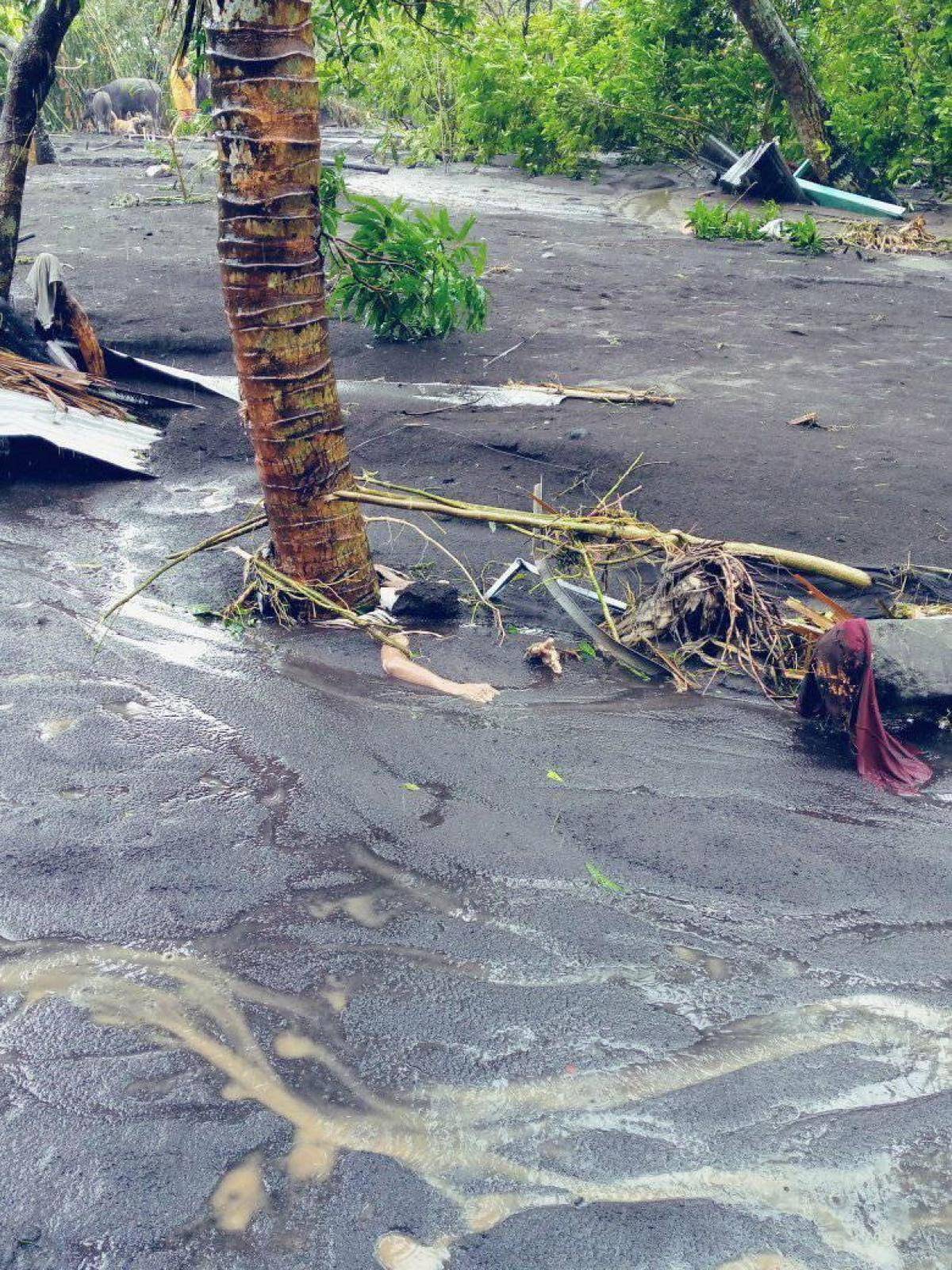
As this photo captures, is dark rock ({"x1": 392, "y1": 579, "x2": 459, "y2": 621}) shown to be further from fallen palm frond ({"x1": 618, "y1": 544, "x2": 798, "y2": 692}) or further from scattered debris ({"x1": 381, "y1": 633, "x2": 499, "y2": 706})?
fallen palm frond ({"x1": 618, "y1": 544, "x2": 798, "y2": 692})

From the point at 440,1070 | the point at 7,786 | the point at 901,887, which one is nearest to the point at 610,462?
the point at 901,887

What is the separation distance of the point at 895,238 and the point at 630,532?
352 inches

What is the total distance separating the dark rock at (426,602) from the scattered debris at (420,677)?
0.31 meters

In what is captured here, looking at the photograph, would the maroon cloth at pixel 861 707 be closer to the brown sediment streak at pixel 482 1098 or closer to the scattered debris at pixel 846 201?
the brown sediment streak at pixel 482 1098

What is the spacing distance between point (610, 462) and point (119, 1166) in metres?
4.50

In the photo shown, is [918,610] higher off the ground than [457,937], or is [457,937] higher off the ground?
[918,610]

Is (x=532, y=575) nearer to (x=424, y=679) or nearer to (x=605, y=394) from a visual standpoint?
(x=424, y=679)

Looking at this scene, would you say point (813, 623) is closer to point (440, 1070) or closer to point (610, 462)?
point (610, 462)

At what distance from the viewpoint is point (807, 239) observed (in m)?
11.3

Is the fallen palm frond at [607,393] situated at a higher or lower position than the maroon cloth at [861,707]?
higher

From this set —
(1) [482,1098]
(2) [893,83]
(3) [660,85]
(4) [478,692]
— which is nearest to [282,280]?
(4) [478,692]

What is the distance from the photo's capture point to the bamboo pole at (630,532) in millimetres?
4488

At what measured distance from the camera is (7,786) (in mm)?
3689

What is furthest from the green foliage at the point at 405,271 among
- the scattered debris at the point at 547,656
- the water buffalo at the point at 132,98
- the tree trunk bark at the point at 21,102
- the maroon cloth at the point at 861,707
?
the water buffalo at the point at 132,98
